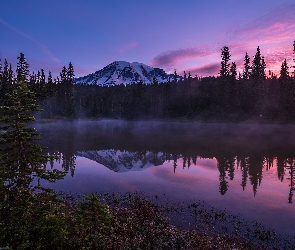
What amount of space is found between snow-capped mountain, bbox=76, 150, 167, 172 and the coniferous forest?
48.0 m

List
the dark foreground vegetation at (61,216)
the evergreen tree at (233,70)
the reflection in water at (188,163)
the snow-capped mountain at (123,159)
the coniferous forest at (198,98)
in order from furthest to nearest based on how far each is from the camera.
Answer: the evergreen tree at (233,70), the coniferous forest at (198,98), the snow-capped mountain at (123,159), the reflection in water at (188,163), the dark foreground vegetation at (61,216)

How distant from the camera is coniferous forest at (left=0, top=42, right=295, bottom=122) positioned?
258 feet

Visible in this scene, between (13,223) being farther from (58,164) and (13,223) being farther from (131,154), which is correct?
(131,154)

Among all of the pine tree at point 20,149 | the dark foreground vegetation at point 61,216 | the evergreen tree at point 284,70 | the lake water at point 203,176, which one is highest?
the evergreen tree at point 284,70

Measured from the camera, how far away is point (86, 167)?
2527 cm

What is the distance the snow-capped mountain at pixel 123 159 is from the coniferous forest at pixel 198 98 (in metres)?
48.0

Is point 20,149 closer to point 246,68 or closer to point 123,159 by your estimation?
point 123,159

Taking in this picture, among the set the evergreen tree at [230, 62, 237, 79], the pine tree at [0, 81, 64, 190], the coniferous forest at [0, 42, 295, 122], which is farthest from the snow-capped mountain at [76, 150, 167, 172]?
the evergreen tree at [230, 62, 237, 79]

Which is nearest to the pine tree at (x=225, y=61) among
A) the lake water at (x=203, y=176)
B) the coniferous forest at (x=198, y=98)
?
the coniferous forest at (x=198, y=98)

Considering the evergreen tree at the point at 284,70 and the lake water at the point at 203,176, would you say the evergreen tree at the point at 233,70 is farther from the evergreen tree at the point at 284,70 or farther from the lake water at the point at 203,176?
the lake water at the point at 203,176

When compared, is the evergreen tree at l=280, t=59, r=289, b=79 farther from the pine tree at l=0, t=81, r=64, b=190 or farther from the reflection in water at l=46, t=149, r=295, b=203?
the pine tree at l=0, t=81, r=64, b=190

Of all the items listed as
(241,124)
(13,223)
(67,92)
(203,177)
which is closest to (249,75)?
(241,124)

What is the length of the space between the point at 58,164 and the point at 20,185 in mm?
18389

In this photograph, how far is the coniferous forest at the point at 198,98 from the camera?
78562 mm
